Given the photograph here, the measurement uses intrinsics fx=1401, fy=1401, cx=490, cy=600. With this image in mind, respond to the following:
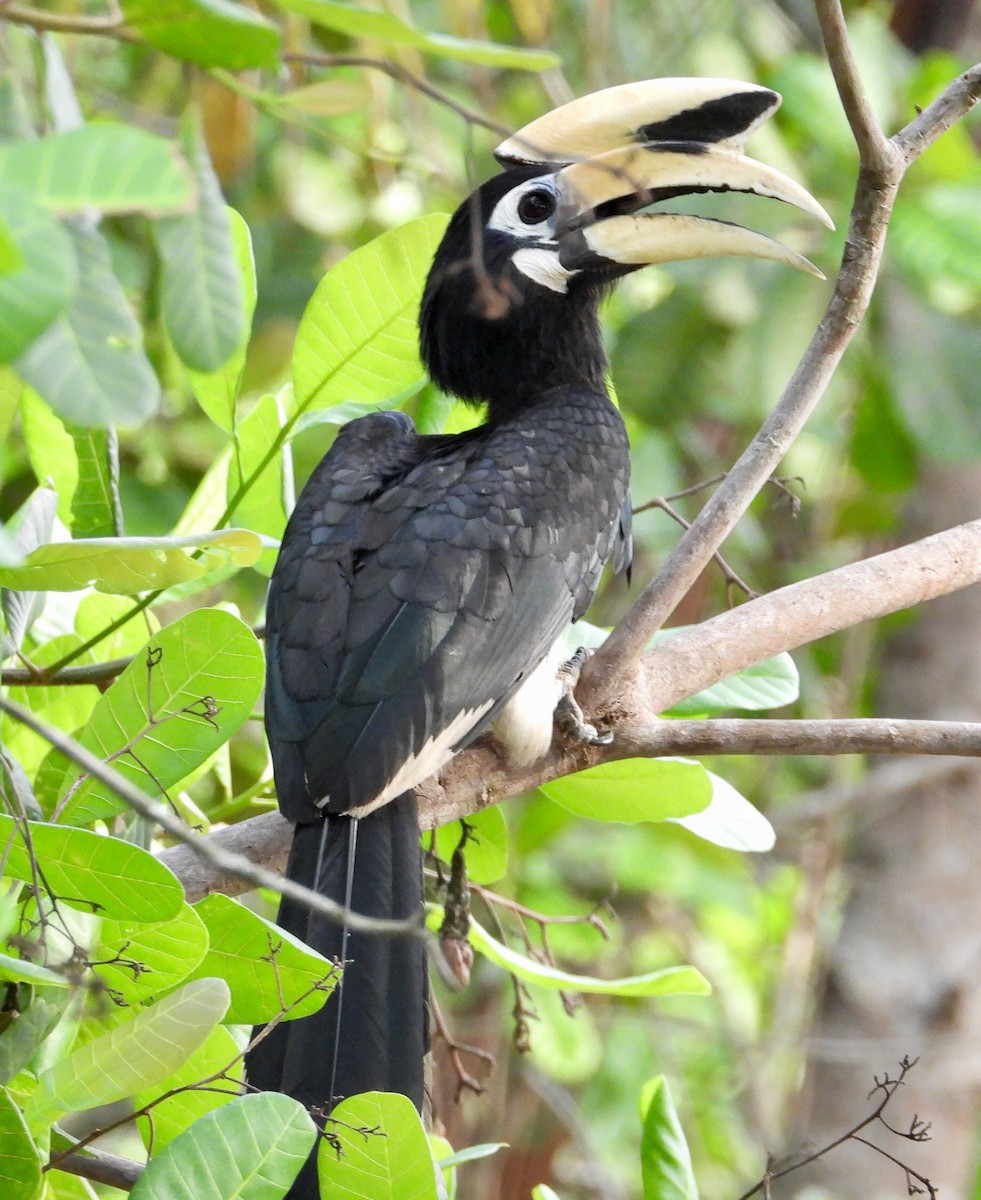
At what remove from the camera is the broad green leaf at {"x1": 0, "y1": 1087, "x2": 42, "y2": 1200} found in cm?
102

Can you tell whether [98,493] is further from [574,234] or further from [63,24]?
[574,234]

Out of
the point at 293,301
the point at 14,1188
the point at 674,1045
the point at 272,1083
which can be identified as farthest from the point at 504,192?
the point at 674,1045

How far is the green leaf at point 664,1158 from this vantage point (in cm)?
131

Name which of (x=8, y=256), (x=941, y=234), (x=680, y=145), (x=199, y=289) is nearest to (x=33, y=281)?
(x=8, y=256)

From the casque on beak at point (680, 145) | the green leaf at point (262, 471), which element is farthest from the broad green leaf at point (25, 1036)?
the casque on beak at point (680, 145)

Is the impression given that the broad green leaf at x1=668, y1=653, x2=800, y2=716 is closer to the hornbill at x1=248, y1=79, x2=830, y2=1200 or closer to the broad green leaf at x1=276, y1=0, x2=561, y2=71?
the hornbill at x1=248, y1=79, x2=830, y2=1200

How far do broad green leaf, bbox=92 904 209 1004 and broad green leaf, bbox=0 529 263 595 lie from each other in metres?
0.27

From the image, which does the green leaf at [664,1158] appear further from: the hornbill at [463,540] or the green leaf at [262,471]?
the green leaf at [262,471]

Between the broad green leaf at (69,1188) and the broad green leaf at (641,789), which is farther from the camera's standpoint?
the broad green leaf at (641,789)

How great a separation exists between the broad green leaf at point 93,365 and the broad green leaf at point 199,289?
0.05 metres

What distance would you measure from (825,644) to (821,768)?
56 cm

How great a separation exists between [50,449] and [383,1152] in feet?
2.86

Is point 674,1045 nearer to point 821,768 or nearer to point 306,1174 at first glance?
point 821,768

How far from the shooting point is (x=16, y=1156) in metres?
1.03
